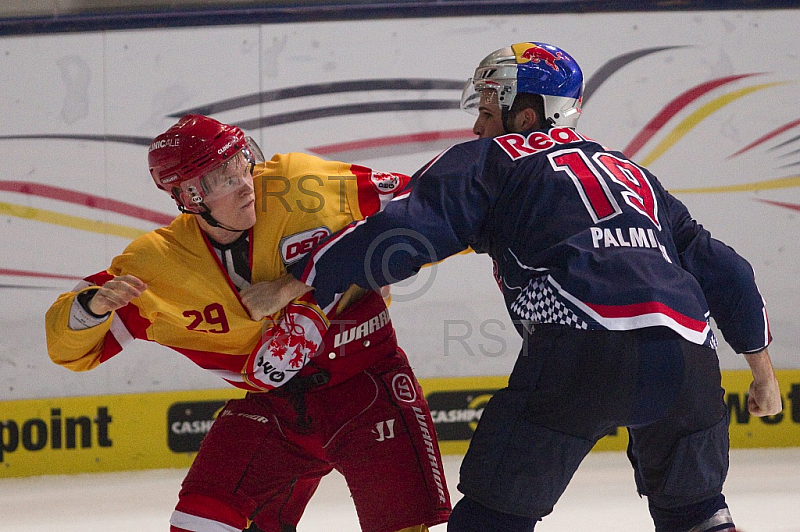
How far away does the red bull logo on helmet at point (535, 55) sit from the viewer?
1.99 meters

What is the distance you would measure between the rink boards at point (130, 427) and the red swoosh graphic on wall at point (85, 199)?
839 millimetres

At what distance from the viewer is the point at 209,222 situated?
223cm

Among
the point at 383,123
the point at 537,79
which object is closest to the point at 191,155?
the point at 537,79

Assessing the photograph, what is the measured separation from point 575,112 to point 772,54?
2968 mm

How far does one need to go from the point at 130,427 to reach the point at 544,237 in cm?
316

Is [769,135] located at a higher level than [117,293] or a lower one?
higher

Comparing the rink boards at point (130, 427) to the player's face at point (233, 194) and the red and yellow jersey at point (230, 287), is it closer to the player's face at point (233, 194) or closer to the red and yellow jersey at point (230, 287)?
the red and yellow jersey at point (230, 287)

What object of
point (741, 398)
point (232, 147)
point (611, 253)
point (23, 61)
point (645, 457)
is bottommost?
point (741, 398)

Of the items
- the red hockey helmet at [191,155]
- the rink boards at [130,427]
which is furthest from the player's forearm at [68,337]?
the rink boards at [130,427]

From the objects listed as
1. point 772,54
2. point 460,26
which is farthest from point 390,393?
point 772,54

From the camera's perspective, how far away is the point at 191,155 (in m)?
2.12

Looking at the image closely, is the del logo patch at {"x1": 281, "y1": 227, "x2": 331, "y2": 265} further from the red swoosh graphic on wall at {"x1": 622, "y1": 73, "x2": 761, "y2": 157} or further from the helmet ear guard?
the red swoosh graphic on wall at {"x1": 622, "y1": 73, "x2": 761, "y2": 157}

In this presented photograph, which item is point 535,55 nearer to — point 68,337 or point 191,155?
point 191,155

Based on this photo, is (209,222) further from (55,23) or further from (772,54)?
(772,54)
